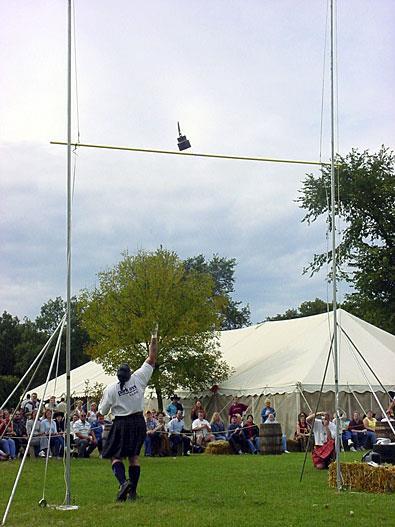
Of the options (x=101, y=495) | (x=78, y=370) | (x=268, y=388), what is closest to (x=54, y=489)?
(x=101, y=495)

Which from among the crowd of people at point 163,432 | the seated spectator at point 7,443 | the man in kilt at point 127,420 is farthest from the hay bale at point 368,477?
the seated spectator at point 7,443

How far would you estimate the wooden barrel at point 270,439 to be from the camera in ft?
69.5

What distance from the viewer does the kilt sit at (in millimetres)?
9469

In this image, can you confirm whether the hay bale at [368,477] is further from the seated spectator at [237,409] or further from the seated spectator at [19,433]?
the seated spectator at [237,409]

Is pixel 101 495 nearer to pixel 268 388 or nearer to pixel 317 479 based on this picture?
pixel 317 479

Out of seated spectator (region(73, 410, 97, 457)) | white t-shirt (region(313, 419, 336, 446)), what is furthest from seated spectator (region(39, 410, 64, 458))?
white t-shirt (region(313, 419, 336, 446))

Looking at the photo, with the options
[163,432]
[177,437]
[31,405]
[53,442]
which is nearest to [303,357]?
[177,437]

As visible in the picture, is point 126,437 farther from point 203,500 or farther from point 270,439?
point 270,439

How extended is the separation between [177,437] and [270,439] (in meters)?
2.24

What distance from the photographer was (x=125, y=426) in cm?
950

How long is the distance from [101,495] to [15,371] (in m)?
48.7

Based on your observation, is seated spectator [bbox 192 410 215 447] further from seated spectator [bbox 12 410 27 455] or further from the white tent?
seated spectator [bbox 12 410 27 455]

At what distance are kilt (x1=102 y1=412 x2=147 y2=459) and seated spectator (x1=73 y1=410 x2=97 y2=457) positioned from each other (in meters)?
10.3

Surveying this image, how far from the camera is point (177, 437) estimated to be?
2112 centimetres
